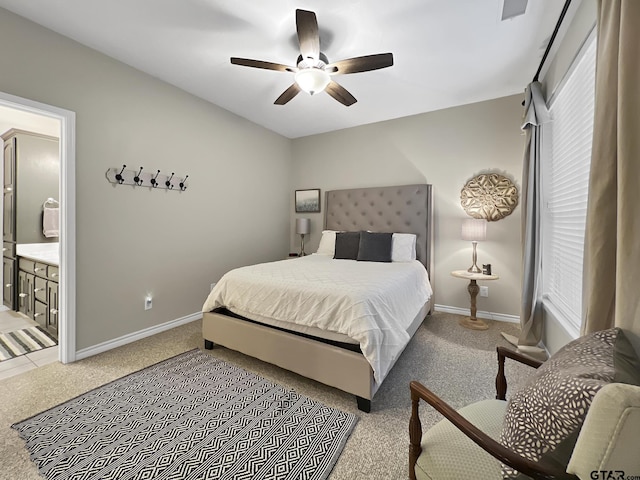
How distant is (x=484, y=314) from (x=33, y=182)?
19.9ft

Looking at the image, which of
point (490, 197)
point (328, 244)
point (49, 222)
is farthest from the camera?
point (328, 244)

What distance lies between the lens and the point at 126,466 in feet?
4.46

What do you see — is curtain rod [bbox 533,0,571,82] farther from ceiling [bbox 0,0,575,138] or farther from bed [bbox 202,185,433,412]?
bed [bbox 202,185,433,412]

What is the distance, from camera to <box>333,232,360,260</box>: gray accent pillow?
3604 millimetres

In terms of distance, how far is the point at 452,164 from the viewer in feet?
11.8

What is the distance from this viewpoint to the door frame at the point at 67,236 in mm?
2273

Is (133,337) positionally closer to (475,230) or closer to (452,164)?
(475,230)

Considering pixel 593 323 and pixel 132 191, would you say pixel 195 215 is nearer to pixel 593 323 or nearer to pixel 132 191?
pixel 132 191

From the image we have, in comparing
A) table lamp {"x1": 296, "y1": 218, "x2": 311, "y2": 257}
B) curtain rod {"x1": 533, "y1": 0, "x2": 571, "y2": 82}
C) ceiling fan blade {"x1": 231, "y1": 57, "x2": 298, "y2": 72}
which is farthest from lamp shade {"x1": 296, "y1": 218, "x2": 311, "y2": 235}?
curtain rod {"x1": 533, "y1": 0, "x2": 571, "y2": 82}

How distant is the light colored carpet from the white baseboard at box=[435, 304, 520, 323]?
0.93 ft

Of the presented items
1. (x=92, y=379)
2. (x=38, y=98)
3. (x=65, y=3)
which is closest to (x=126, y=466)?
(x=92, y=379)

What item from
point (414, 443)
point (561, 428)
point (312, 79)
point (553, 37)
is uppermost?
point (553, 37)

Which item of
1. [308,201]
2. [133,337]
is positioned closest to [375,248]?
[308,201]

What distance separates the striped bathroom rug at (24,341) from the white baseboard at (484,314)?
4454 mm
